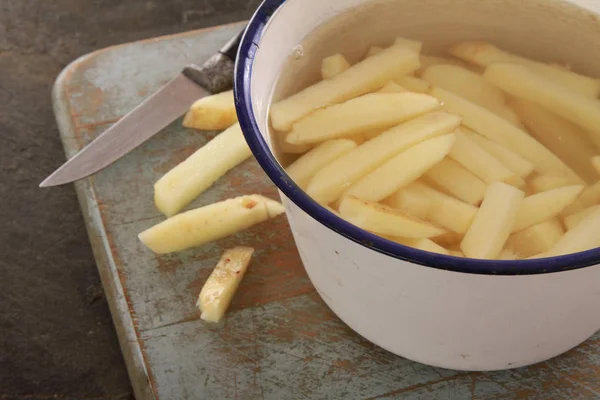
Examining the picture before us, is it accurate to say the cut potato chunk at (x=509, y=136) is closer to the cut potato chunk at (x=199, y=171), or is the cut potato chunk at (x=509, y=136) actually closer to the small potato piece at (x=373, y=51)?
the small potato piece at (x=373, y=51)

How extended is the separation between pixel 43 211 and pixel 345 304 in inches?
45.3

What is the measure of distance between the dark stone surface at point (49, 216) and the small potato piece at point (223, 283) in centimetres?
57

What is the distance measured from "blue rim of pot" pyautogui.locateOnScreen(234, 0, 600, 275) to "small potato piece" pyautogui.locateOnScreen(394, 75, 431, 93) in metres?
0.29

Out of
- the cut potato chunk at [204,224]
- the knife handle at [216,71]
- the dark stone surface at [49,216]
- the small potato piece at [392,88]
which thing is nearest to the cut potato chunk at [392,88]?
the small potato piece at [392,88]

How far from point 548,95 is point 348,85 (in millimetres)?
315

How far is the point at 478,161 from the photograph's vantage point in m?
1.06

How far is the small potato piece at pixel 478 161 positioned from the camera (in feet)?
3.43

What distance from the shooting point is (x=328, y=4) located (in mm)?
1221

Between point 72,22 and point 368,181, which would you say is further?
point 72,22

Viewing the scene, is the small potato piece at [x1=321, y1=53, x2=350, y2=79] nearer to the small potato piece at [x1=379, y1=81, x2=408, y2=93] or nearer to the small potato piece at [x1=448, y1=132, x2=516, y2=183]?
the small potato piece at [x1=379, y1=81, x2=408, y2=93]

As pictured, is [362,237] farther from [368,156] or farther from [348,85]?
[348,85]

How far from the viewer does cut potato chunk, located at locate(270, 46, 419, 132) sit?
1091 millimetres

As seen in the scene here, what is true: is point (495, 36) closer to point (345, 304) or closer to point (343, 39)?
point (343, 39)

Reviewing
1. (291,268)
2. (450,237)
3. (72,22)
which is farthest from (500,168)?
(72,22)
